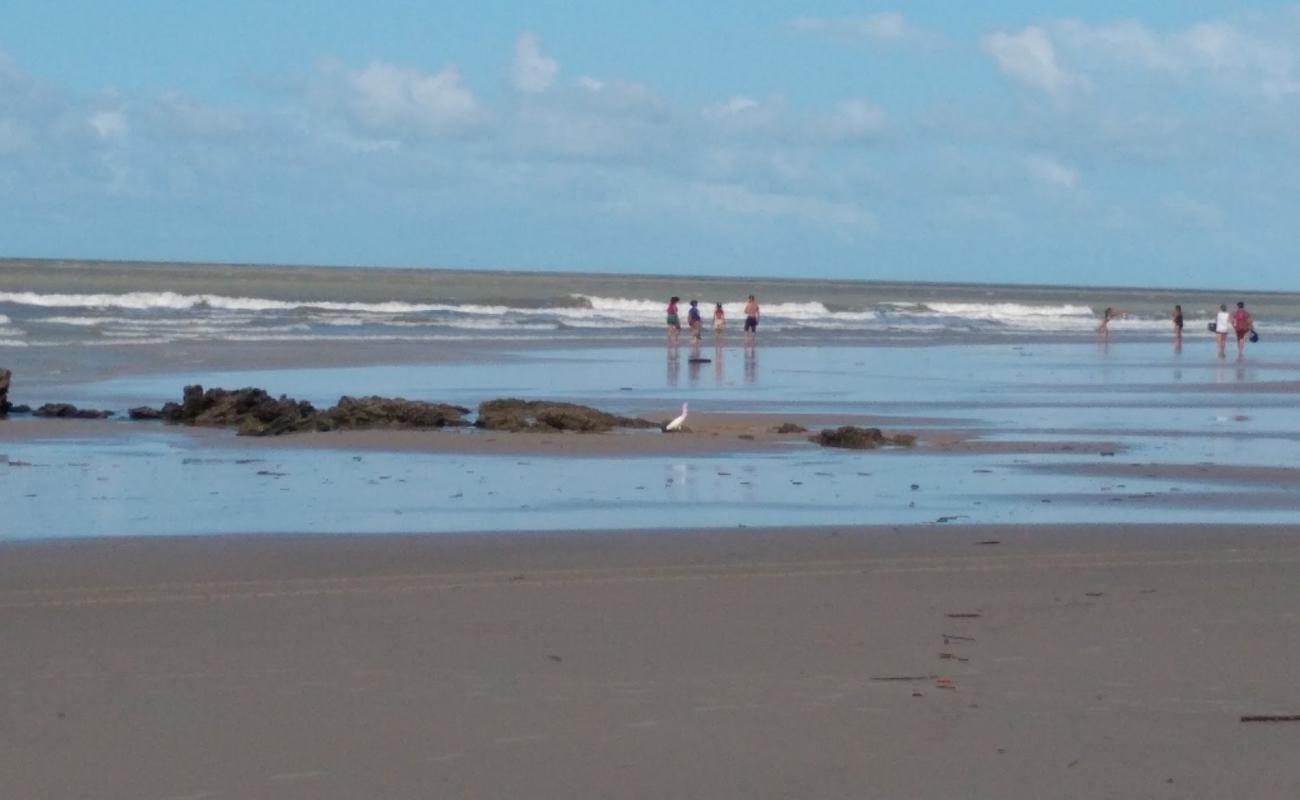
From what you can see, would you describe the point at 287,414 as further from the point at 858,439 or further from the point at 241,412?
Answer: the point at 858,439

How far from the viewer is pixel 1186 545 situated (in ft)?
28.6

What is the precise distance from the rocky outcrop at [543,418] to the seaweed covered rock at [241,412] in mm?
1689

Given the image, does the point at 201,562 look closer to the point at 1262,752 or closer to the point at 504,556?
the point at 504,556

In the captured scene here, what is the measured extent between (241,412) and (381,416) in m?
1.47

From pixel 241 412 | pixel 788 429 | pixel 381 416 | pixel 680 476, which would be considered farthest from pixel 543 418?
pixel 680 476

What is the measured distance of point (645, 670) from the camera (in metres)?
5.76

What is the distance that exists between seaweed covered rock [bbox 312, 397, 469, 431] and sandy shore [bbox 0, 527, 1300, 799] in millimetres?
6358

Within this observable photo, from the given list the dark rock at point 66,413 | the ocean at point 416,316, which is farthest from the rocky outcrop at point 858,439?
the ocean at point 416,316

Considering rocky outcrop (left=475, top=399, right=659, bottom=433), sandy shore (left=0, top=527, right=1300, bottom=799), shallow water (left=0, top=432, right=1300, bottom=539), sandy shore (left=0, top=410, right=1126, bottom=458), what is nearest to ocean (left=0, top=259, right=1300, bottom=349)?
sandy shore (left=0, top=410, right=1126, bottom=458)

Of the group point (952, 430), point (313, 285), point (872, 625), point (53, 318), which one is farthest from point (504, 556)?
point (313, 285)

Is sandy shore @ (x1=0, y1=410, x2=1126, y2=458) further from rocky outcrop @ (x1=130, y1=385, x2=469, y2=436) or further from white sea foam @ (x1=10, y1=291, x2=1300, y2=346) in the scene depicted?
white sea foam @ (x1=10, y1=291, x2=1300, y2=346)

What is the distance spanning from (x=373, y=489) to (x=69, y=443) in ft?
13.7

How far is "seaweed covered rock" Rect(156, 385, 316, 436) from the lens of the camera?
49.2ft

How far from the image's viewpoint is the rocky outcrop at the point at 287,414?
1496 cm
